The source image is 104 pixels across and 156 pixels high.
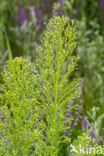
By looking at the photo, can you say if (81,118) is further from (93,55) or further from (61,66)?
(93,55)

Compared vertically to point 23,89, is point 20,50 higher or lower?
higher

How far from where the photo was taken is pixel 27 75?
2.10ft

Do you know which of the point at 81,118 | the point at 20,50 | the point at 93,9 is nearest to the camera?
the point at 81,118

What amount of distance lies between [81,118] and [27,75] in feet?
1.31

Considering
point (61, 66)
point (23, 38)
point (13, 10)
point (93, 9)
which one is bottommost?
point (61, 66)

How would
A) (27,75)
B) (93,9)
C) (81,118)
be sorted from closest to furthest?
(27,75) → (81,118) → (93,9)

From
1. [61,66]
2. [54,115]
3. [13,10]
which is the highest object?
[13,10]

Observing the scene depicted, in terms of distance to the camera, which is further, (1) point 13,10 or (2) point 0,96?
(1) point 13,10

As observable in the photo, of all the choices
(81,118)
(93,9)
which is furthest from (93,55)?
(81,118)

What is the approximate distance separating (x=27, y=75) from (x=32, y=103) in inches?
2.7

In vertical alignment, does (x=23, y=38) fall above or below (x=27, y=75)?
above

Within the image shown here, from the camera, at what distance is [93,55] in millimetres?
2283

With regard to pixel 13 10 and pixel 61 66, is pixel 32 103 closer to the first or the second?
pixel 61 66

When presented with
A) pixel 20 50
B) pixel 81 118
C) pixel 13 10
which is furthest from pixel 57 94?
pixel 13 10
